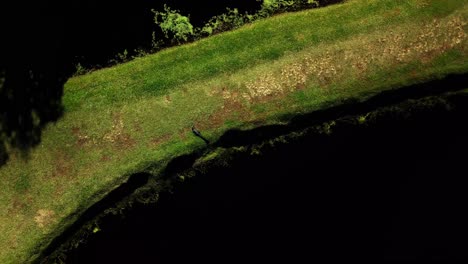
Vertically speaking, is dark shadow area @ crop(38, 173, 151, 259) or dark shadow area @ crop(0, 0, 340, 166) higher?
dark shadow area @ crop(0, 0, 340, 166)

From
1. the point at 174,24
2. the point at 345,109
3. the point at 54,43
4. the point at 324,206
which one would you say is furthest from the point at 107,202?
the point at 345,109

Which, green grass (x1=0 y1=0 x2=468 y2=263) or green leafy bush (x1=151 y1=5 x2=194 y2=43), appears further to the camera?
green leafy bush (x1=151 y1=5 x2=194 y2=43)

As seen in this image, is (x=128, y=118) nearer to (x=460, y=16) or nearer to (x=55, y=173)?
(x=55, y=173)

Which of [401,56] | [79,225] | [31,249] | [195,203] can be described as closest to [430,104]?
[401,56]

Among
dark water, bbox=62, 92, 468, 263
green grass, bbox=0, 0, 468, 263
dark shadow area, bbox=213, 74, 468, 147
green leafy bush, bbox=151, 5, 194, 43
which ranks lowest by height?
dark water, bbox=62, 92, 468, 263

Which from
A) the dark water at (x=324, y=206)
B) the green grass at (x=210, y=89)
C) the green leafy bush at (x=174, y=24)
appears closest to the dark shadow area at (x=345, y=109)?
the green grass at (x=210, y=89)

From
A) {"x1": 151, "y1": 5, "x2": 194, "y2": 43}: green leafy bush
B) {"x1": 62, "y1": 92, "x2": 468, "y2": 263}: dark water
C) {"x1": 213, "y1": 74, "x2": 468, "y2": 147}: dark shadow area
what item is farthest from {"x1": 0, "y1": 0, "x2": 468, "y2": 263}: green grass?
{"x1": 62, "y1": 92, "x2": 468, "y2": 263}: dark water

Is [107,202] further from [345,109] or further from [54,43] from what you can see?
[345,109]

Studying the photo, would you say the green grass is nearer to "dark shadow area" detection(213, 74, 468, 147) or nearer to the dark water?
"dark shadow area" detection(213, 74, 468, 147)
